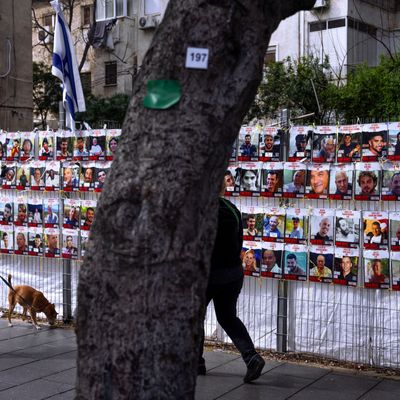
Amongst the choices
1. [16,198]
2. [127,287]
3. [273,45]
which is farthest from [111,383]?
[273,45]

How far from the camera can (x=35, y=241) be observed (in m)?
8.75

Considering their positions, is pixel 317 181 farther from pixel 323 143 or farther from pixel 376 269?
pixel 376 269

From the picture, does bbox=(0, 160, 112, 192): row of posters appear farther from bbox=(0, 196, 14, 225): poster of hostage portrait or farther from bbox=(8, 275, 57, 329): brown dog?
bbox=(8, 275, 57, 329): brown dog

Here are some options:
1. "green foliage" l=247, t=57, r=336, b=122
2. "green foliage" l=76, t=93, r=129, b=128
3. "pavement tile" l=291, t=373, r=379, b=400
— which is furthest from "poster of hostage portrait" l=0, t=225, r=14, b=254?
"green foliage" l=76, t=93, r=129, b=128

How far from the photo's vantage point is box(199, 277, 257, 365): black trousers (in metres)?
6.09

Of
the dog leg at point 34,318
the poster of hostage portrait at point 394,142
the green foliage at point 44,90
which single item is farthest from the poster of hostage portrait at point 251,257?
the green foliage at point 44,90

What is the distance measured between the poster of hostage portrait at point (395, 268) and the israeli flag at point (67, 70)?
13.9 feet

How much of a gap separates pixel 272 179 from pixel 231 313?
1509 mm

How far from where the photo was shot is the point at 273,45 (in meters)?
25.1

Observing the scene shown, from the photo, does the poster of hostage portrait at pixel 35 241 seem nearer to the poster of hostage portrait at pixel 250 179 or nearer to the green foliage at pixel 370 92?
the poster of hostage portrait at pixel 250 179

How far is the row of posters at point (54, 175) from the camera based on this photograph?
323 inches

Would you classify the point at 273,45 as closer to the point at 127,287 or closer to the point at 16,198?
the point at 16,198

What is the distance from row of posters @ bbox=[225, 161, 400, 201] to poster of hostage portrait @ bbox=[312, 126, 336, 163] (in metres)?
0.07

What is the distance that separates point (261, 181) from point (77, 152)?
252cm
